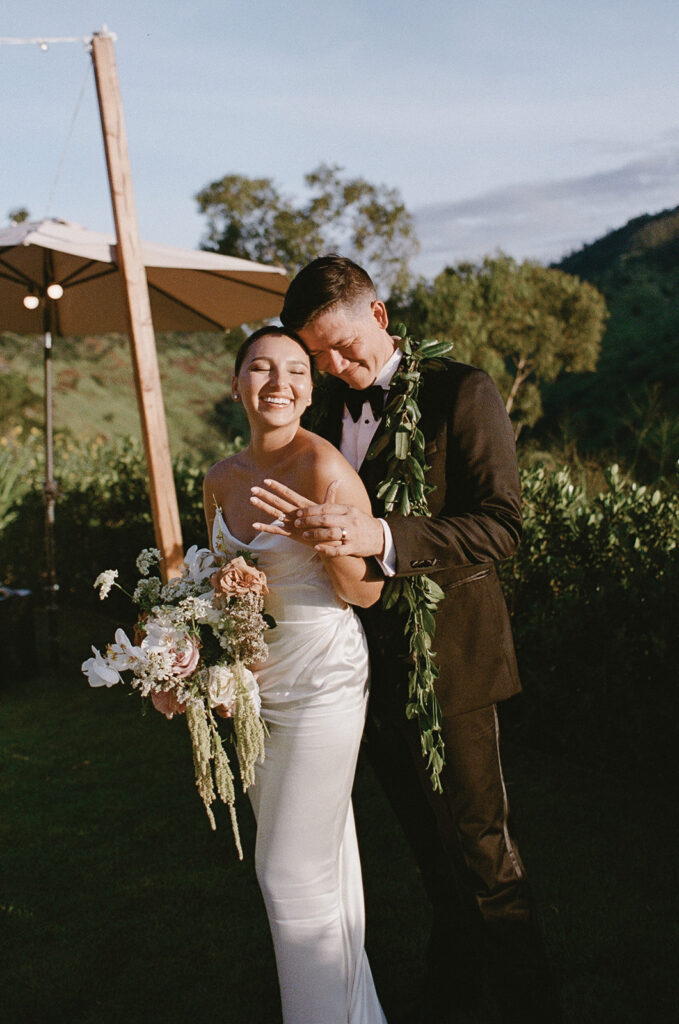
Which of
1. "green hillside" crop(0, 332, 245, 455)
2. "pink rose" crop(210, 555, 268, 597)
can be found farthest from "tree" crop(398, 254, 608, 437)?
"pink rose" crop(210, 555, 268, 597)

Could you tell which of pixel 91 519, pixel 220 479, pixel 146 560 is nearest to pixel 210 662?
pixel 146 560

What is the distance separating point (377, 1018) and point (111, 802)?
2396 mm

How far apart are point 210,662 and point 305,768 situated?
40 centimetres

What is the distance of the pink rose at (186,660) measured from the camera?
2.20 m

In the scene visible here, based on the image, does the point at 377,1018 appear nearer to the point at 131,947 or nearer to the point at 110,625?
the point at 131,947

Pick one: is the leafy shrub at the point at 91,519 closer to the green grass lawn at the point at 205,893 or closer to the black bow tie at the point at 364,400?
the green grass lawn at the point at 205,893

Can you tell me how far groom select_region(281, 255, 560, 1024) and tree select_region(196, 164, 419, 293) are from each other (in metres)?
18.0

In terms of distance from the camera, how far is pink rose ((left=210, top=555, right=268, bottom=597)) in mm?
2168

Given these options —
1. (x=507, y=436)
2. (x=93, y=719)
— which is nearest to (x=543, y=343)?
(x=93, y=719)

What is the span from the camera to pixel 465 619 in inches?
98.9

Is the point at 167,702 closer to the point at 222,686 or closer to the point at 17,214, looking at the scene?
the point at 222,686

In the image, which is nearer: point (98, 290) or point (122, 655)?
point (122, 655)

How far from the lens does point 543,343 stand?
22750 millimetres

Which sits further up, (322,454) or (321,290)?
(321,290)
